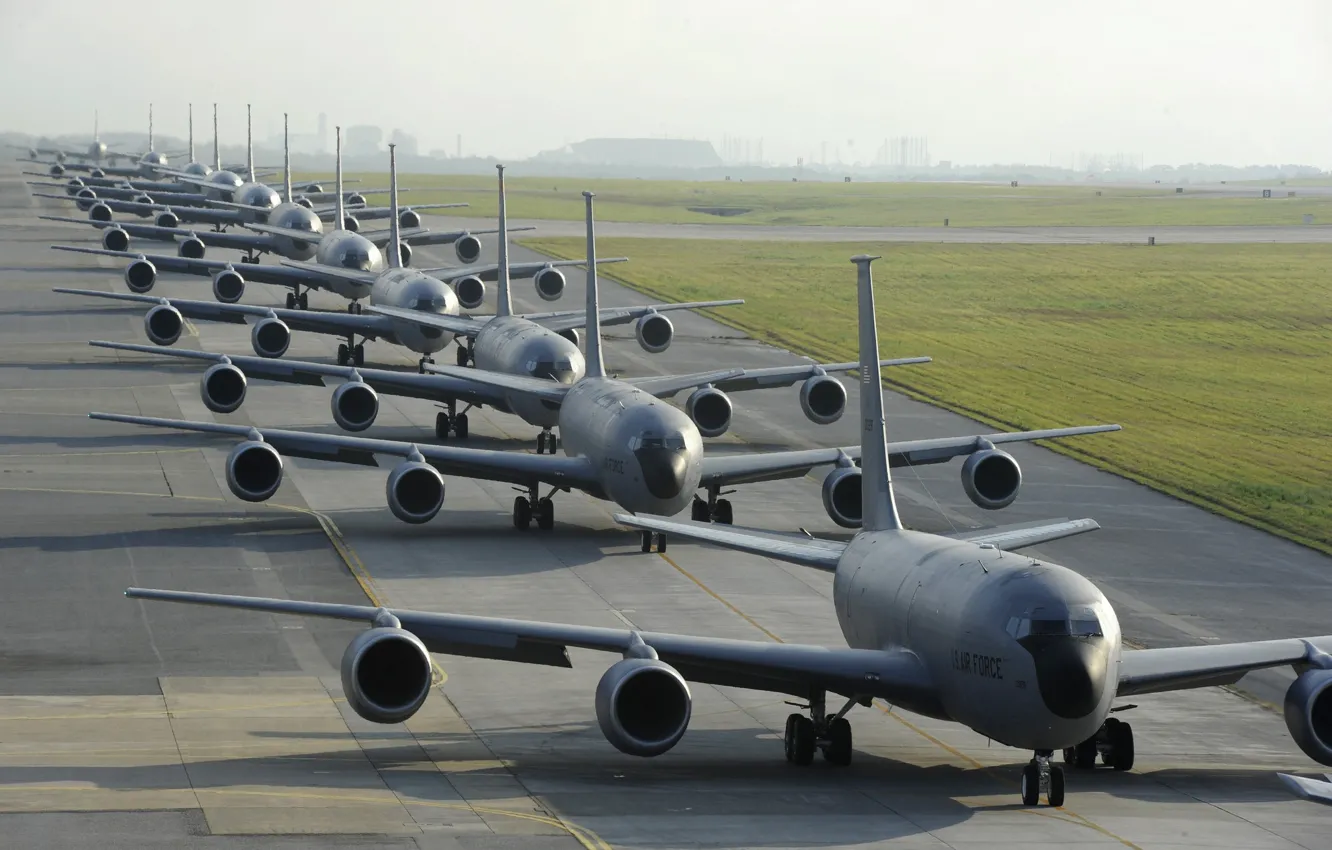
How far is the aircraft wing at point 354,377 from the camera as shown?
58.3 meters

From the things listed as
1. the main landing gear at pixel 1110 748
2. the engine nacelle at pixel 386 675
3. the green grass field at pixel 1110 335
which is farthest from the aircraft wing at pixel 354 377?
the main landing gear at pixel 1110 748

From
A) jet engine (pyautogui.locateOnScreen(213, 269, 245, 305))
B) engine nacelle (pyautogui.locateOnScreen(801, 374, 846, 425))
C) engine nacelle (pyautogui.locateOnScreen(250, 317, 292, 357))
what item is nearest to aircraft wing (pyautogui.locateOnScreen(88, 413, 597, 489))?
engine nacelle (pyautogui.locateOnScreen(801, 374, 846, 425))

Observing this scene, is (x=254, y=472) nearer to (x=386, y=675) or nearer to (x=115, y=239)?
(x=386, y=675)

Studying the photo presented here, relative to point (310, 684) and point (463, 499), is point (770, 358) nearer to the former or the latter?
point (463, 499)

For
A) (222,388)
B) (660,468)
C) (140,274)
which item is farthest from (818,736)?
(140,274)

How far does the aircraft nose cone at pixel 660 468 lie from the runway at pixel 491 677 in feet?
7.09

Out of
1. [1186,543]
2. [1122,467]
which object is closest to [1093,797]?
[1186,543]

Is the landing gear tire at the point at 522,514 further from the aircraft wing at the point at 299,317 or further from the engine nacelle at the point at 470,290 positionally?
the engine nacelle at the point at 470,290

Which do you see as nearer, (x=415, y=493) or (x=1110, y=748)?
(x=1110, y=748)

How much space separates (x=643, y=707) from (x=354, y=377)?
33.2m

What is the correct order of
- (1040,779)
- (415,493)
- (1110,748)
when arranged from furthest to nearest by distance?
(415,493) < (1110,748) < (1040,779)

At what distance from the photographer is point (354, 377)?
58250 mm

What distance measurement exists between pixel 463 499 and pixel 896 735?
82.4 ft

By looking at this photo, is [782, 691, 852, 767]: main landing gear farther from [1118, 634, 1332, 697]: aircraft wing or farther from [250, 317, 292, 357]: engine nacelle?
[250, 317, 292, 357]: engine nacelle
